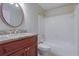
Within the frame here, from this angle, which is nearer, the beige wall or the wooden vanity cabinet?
the wooden vanity cabinet

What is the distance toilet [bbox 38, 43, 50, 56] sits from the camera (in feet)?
4.58

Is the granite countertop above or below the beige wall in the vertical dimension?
below

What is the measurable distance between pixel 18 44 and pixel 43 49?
358mm

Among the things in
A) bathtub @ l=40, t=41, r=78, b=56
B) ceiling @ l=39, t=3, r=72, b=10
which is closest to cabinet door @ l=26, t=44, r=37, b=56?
bathtub @ l=40, t=41, r=78, b=56

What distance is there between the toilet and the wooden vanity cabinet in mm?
69

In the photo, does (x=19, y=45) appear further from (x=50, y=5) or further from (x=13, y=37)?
(x=50, y=5)

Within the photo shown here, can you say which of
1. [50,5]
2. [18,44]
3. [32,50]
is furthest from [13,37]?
[50,5]

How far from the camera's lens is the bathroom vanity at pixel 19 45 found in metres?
1.09

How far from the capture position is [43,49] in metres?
1.42

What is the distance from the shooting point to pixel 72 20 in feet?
4.40

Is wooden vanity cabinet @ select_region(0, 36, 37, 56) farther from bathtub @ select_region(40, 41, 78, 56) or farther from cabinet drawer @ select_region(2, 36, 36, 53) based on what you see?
bathtub @ select_region(40, 41, 78, 56)

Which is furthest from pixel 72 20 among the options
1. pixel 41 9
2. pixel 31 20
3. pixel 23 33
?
pixel 23 33

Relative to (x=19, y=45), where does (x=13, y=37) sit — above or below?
above

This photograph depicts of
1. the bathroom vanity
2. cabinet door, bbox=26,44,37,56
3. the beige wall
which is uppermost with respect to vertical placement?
the beige wall
